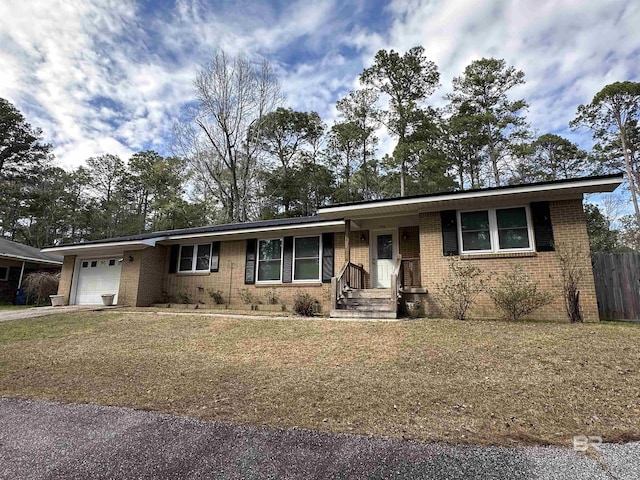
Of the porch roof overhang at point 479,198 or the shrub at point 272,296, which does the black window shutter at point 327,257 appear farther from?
the shrub at point 272,296

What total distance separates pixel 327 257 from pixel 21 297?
16.8m

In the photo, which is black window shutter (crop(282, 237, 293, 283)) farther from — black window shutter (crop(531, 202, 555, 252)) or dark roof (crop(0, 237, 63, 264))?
dark roof (crop(0, 237, 63, 264))

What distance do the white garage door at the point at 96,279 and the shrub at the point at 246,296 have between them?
5939 mm

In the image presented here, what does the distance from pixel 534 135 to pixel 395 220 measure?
52.3 feet

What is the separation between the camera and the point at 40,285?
1616cm

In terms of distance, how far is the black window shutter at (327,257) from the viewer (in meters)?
10.9

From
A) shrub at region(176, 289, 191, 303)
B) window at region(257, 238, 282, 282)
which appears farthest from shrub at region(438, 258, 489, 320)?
shrub at region(176, 289, 191, 303)

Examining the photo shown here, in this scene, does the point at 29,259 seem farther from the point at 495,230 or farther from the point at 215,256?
the point at 495,230

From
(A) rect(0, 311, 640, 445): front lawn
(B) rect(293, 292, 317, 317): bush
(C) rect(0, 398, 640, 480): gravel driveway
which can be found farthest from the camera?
(B) rect(293, 292, 317, 317): bush

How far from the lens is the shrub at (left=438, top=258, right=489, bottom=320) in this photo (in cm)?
827

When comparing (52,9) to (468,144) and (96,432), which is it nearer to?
(96,432)

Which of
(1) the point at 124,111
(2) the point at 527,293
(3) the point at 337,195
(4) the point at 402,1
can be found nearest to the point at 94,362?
(2) the point at 527,293

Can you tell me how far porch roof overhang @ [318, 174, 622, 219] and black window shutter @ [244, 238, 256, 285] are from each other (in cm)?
360

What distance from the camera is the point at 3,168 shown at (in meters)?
25.9
